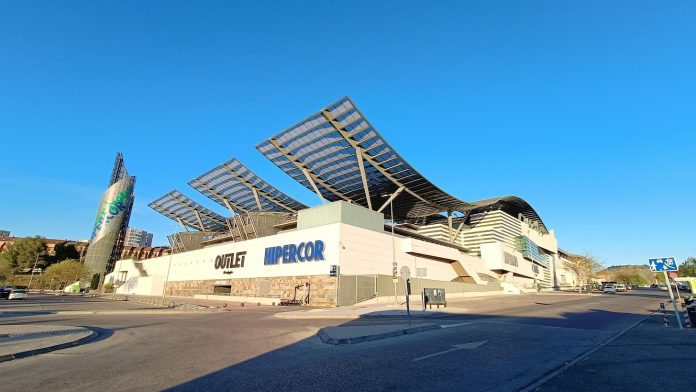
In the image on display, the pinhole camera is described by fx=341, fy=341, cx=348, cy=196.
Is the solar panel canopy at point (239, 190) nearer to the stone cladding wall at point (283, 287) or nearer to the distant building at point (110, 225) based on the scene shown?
the stone cladding wall at point (283, 287)

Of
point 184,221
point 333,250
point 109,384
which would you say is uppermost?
point 184,221

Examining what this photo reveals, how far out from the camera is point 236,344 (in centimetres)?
1042

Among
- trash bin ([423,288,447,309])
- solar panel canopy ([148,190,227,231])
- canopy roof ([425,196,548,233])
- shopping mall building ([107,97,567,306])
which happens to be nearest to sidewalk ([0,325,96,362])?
shopping mall building ([107,97,567,306])

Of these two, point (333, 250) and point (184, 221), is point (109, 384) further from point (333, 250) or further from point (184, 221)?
point (184, 221)

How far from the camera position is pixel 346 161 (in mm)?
44750

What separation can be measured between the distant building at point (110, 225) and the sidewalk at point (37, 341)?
106781mm

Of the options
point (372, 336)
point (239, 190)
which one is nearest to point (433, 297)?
point (372, 336)

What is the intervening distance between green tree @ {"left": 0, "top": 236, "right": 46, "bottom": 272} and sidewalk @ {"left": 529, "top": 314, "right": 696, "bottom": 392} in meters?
126

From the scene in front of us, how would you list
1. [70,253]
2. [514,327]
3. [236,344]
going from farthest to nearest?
1. [70,253]
2. [514,327]
3. [236,344]

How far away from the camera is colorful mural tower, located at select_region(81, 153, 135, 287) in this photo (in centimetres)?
10081

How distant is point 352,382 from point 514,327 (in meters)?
10.5

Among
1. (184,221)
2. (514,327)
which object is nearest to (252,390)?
(514,327)

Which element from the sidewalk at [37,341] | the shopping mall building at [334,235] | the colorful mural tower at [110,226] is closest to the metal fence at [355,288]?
the shopping mall building at [334,235]

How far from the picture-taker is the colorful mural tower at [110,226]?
10081 cm
